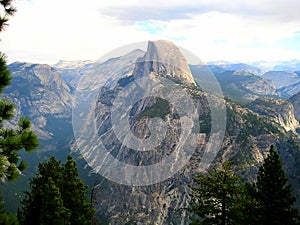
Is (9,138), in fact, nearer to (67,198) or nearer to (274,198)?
(274,198)

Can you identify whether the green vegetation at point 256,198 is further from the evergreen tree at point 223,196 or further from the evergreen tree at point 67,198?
the evergreen tree at point 67,198


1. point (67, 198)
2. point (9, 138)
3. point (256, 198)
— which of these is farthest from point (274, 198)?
point (9, 138)

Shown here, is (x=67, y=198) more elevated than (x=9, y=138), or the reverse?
(x=9, y=138)

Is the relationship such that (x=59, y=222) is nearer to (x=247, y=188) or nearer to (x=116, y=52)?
(x=247, y=188)

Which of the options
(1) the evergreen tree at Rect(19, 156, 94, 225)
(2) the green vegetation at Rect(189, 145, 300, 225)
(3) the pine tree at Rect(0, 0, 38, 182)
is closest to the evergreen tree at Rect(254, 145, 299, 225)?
(2) the green vegetation at Rect(189, 145, 300, 225)

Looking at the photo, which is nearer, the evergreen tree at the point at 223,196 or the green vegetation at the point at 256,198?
the green vegetation at the point at 256,198

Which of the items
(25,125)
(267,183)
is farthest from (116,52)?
(25,125)

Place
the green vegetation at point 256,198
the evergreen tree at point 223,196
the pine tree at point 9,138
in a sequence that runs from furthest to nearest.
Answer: the evergreen tree at point 223,196
the green vegetation at point 256,198
the pine tree at point 9,138

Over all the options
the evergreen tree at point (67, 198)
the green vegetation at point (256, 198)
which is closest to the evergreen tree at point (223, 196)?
the green vegetation at point (256, 198)

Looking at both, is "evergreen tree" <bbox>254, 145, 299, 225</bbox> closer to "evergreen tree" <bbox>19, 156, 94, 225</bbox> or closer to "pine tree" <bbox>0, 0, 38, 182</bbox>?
→ "evergreen tree" <bbox>19, 156, 94, 225</bbox>
